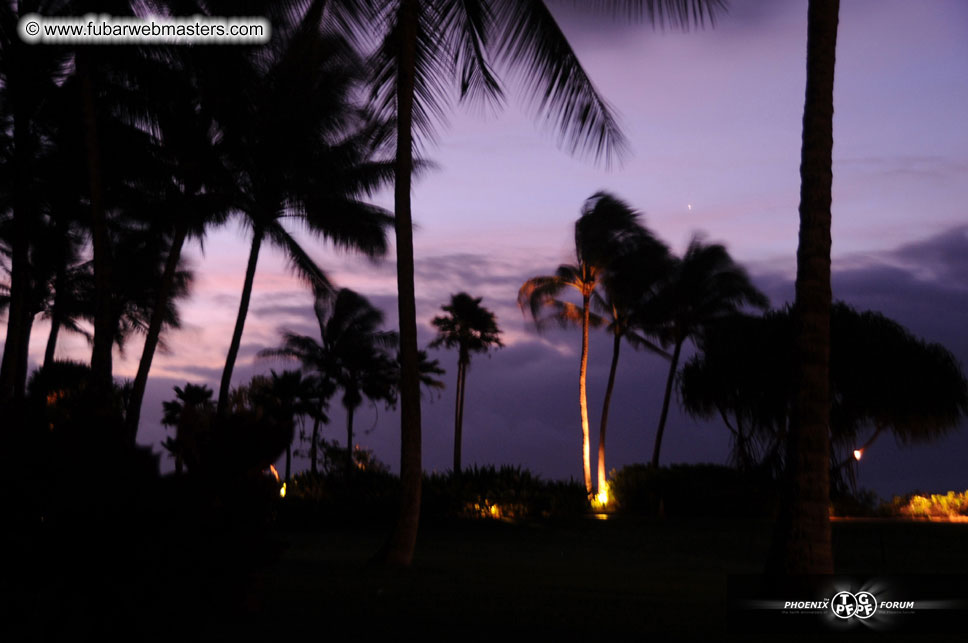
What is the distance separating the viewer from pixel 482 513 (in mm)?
24031

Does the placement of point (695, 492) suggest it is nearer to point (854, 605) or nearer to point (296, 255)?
point (296, 255)

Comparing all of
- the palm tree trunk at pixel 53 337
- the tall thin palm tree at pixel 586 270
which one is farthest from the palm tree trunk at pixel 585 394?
the palm tree trunk at pixel 53 337

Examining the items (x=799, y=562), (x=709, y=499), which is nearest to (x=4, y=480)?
(x=799, y=562)

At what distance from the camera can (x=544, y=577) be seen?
1052cm

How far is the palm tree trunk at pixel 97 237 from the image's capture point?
15.5m

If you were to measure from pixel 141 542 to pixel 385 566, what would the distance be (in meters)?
6.94

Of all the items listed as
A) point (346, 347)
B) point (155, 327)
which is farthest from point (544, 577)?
Answer: point (346, 347)

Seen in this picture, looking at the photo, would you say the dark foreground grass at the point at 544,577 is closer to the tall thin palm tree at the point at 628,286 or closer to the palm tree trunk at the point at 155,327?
the palm tree trunk at the point at 155,327

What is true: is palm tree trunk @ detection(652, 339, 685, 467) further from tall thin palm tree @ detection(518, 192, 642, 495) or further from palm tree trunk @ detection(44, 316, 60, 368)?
palm tree trunk @ detection(44, 316, 60, 368)

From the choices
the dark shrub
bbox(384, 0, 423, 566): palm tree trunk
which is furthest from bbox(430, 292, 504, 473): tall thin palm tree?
bbox(384, 0, 423, 566): palm tree trunk

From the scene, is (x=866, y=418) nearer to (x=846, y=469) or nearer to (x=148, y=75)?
(x=846, y=469)

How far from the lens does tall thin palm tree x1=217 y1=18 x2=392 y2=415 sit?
74.4 ft

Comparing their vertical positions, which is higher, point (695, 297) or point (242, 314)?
point (695, 297)

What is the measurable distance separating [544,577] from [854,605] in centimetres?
458
